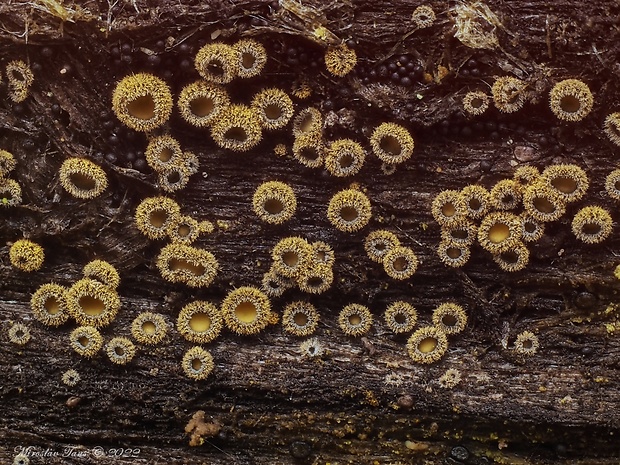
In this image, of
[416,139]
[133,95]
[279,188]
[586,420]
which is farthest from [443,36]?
[586,420]

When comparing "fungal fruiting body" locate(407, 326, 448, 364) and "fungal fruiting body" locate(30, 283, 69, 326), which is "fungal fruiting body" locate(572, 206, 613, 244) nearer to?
"fungal fruiting body" locate(407, 326, 448, 364)

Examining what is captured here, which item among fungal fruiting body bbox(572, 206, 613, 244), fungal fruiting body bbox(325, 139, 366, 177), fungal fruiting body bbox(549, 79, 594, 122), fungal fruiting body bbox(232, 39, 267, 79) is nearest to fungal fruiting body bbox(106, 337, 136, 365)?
fungal fruiting body bbox(325, 139, 366, 177)

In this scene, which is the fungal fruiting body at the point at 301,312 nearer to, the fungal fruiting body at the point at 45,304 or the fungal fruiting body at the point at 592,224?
the fungal fruiting body at the point at 45,304

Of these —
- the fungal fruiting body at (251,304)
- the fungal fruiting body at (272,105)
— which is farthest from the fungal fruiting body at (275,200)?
the fungal fruiting body at (251,304)

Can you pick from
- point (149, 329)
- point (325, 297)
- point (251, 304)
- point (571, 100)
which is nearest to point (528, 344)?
point (325, 297)

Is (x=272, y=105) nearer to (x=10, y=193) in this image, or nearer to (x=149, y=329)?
(x=149, y=329)

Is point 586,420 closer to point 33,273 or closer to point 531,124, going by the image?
point 531,124
